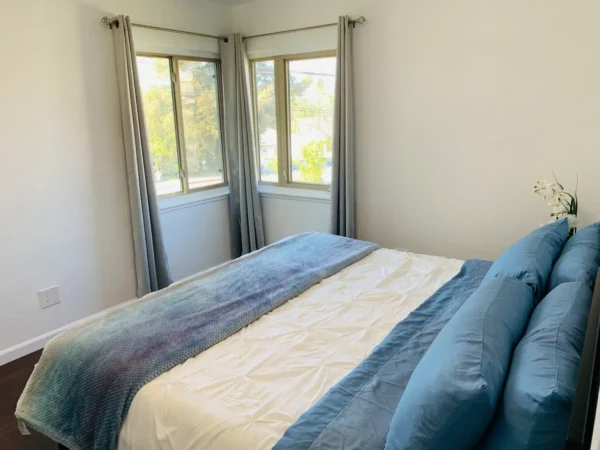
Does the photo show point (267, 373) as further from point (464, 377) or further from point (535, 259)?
point (535, 259)

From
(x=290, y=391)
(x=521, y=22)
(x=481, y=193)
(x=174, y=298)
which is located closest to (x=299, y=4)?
(x=521, y=22)

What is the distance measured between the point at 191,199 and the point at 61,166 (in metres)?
1.16

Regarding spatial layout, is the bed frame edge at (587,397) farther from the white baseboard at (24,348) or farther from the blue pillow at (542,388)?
the white baseboard at (24,348)

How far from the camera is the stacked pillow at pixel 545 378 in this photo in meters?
1.03

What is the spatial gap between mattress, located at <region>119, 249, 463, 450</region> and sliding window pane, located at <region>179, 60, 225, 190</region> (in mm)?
2235

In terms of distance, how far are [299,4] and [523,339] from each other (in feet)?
10.9

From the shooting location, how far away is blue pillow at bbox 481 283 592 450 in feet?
3.39

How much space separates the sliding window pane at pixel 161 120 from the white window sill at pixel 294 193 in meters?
0.79

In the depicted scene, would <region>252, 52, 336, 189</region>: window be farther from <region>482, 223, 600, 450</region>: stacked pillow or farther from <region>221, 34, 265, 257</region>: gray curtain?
<region>482, 223, 600, 450</region>: stacked pillow

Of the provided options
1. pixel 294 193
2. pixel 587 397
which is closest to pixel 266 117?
pixel 294 193

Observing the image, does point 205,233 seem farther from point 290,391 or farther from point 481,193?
point 290,391

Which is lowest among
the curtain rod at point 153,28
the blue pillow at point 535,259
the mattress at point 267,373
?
the mattress at point 267,373

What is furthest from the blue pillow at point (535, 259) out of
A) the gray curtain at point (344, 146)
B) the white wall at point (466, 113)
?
the gray curtain at point (344, 146)

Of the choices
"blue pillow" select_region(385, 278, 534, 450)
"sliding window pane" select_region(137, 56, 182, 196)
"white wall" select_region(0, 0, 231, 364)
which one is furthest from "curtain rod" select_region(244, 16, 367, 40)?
"blue pillow" select_region(385, 278, 534, 450)
